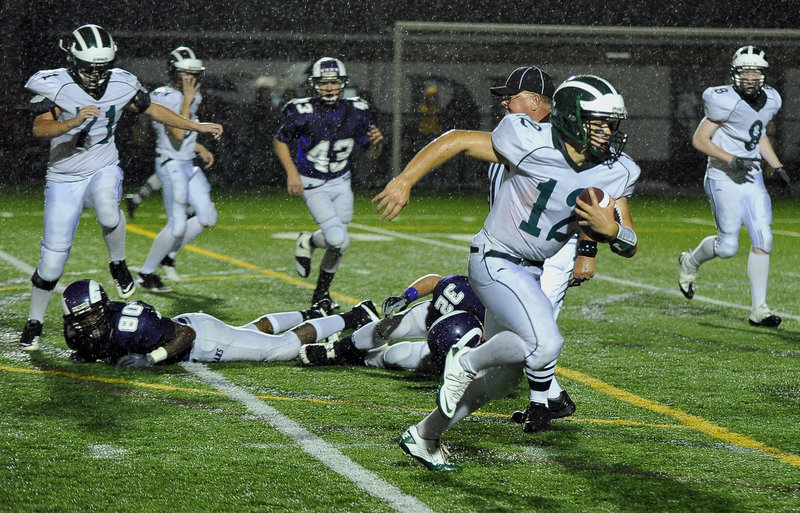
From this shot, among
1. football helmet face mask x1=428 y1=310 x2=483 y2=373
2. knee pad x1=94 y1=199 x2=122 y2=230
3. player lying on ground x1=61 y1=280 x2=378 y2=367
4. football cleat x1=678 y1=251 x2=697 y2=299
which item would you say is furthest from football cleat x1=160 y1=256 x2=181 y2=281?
football helmet face mask x1=428 y1=310 x2=483 y2=373

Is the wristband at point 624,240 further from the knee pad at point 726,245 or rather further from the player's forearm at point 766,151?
the player's forearm at point 766,151

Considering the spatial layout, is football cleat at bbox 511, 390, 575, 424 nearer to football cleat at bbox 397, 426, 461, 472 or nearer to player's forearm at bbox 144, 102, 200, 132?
football cleat at bbox 397, 426, 461, 472

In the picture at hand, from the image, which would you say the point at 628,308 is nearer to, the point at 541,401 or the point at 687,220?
the point at 541,401

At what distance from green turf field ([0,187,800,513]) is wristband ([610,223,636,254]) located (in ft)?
2.93

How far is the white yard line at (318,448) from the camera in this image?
154 inches

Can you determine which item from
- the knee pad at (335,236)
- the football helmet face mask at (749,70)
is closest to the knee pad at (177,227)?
the knee pad at (335,236)

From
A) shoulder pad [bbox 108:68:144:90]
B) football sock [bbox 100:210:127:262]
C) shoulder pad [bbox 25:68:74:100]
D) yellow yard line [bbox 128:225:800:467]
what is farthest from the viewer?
football sock [bbox 100:210:127:262]

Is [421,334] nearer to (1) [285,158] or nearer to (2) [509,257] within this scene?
(2) [509,257]

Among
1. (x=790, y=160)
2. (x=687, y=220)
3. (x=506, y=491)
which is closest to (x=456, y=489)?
(x=506, y=491)

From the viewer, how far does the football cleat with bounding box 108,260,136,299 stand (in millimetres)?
7020

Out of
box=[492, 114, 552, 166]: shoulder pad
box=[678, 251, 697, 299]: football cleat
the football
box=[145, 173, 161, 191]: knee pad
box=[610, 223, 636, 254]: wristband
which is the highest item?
box=[492, 114, 552, 166]: shoulder pad

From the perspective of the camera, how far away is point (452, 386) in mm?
4125

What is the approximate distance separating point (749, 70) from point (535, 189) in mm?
4278

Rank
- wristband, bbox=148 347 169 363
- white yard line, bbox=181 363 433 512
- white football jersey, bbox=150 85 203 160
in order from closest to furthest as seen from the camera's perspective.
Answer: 1. white yard line, bbox=181 363 433 512
2. wristband, bbox=148 347 169 363
3. white football jersey, bbox=150 85 203 160
